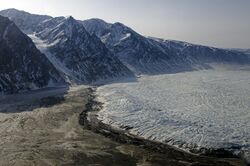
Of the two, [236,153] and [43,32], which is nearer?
[236,153]

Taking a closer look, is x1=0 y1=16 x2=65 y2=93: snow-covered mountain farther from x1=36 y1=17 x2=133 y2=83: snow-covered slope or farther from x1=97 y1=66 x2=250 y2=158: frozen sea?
x1=97 y1=66 x2=250 y2=158: frozen sea

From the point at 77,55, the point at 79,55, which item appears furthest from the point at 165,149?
the point at 79,55

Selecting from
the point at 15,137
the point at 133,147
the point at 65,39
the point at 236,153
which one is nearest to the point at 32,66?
the point at 65,39

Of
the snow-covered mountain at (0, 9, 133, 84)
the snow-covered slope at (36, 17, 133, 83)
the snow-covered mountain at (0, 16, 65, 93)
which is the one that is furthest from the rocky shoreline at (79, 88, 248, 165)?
the snow-covered slope at (36, 17, 133, 83)

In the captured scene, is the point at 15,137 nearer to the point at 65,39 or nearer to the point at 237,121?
the point at 237,121

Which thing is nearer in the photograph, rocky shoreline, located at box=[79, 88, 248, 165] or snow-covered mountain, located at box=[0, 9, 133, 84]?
rocky shoreline, located at box=[79, 88, 248, 165]

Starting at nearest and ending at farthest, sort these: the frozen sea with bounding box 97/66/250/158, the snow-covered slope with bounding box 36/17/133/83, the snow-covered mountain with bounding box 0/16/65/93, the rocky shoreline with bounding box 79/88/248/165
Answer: the rocky shoreline with bounding box 79/88/248/165
the frozen sea with bounding box 97/66/250/158
the snow-covered mountain with bounding box 0/16/65/93
the snow-covered slope with bounding box 36/17/133/83

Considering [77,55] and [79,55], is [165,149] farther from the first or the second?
[79,55]

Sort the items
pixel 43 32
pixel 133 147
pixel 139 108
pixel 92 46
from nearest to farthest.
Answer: pixel 133 147, pixel 139 108, pixel 92 46, pixel 43 32
